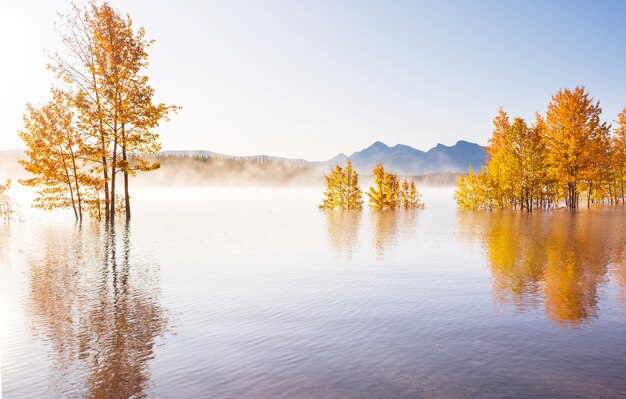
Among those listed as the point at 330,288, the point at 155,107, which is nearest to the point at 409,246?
the point at 330,288

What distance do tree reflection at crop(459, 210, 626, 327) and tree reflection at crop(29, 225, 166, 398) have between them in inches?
358

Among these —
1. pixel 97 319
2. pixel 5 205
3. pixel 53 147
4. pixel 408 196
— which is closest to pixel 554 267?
pixel 97 319

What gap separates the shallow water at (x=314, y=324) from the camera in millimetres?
7121

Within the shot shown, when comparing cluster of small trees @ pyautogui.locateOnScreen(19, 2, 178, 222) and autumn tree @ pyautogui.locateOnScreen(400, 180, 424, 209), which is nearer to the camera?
cluster of small trees @ pyautogui.locateOnScreen(19, 2, 178, 222)

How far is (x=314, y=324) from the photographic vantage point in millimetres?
10312

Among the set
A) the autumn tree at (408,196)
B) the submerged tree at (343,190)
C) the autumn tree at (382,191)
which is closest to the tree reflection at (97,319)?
the submerged tree at (343,190)

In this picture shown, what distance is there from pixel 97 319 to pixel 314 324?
515cm

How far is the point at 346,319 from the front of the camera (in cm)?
1074

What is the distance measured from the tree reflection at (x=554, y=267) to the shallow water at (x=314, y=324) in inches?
3.5

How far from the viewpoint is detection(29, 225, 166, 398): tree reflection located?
23.9 ft

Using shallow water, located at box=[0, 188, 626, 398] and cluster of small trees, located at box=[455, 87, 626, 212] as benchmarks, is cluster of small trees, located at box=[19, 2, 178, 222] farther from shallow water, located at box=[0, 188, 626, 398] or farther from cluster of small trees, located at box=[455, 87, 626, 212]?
cluster of small trees, located at box=[455, 87, 626, 212]

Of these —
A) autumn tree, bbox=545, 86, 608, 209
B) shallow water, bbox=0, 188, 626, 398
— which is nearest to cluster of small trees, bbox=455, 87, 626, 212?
autumn tree, bbox=545, 86, 608, 209

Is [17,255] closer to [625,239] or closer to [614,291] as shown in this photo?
[614,291]

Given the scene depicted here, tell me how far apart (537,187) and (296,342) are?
201 ft
